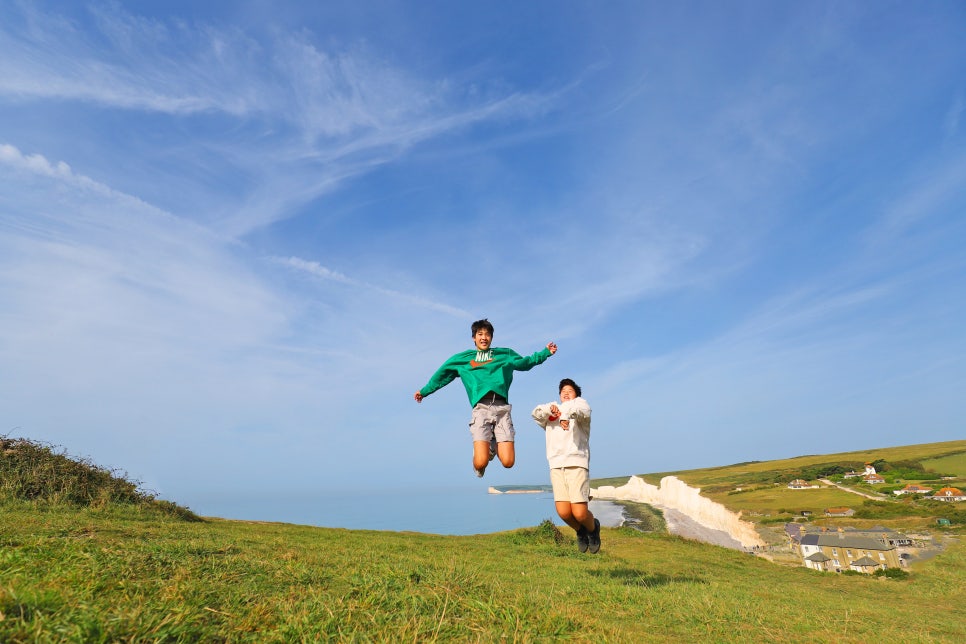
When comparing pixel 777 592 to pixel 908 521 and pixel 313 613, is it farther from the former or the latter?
pixel 908 521

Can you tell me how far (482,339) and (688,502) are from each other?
113630mm

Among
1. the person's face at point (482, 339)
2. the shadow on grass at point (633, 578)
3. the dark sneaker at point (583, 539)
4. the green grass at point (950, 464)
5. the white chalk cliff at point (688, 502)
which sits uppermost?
the person's face at point (482, 339)

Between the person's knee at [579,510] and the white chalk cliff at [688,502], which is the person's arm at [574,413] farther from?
the white chalk cliff at [688,502]

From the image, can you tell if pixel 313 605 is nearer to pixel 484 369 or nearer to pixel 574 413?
pixel 574 413

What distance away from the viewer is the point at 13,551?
4.41 meters

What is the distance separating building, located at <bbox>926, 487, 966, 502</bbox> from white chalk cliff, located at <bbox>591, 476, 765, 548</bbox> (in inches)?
1044

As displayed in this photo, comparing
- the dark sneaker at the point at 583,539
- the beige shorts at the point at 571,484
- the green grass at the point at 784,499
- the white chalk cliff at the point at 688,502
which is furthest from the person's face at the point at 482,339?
the green grass at the point at 784,499

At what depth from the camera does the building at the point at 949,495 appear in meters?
70.2

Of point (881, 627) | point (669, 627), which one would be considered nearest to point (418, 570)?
point (669, 627)

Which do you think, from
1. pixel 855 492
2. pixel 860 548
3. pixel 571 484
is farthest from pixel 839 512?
pixel 571 484

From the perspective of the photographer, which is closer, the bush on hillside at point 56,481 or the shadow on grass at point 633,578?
the shadow on grass at point 633,578

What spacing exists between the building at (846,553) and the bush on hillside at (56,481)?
154 feet

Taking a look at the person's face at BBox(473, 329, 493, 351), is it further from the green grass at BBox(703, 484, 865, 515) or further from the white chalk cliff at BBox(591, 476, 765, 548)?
the green grass at BBox(703, 484, 865, 515)

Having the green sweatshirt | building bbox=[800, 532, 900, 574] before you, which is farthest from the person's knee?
building bbox=[800, 532, 900, 574]
